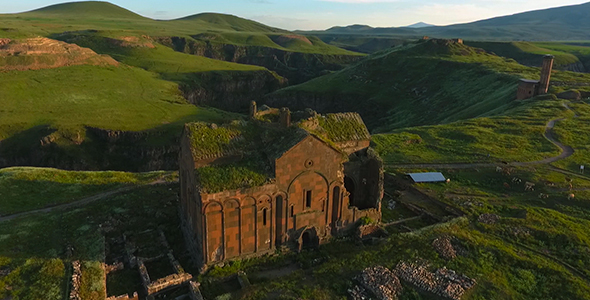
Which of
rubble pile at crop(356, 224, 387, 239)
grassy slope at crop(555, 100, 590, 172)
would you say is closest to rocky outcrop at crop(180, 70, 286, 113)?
grassy slope at crop(555, 100, 590, 172)

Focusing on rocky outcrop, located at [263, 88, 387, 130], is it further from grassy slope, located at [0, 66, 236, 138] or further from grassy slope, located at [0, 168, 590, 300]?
grassy slope, located at [0, 168, 590, 300]

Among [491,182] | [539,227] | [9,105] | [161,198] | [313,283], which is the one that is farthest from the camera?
[9,105]

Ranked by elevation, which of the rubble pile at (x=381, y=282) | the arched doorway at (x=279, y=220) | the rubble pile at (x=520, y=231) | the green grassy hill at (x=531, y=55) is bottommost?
the rubble pile at (x=381, y=282)

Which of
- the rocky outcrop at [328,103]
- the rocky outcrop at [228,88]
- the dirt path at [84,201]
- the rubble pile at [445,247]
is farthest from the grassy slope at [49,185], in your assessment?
the rocky outcrop at [228,88]

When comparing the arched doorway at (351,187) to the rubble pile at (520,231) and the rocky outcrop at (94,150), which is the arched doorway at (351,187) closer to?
the rubble pile at (520,231)

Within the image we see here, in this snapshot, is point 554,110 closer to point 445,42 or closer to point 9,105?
point 445,42

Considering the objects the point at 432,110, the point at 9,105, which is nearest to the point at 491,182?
the point at 432,110

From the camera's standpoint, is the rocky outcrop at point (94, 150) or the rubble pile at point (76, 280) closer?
the rubble pile at point (76, 280)

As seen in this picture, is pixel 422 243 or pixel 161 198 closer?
pixel 422 243
